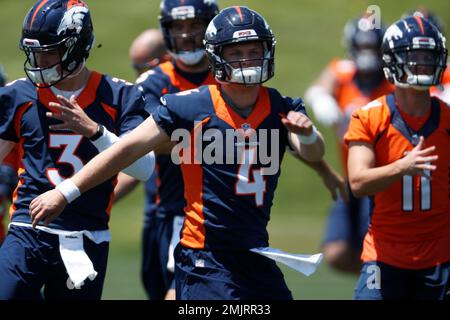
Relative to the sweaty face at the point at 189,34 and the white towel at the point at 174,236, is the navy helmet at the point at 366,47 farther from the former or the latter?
the white towel at the point at 174,236

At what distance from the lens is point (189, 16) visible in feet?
23.0

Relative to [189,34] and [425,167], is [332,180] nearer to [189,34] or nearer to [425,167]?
[425,167]

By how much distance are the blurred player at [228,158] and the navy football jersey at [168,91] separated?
5.13 feet

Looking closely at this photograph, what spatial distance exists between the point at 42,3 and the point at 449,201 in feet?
8.33

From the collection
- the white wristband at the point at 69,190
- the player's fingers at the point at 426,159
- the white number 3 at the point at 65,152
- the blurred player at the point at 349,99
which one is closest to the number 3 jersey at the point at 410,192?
the player's fingers at the point at 426,159

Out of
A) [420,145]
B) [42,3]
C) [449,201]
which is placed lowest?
[449,201]

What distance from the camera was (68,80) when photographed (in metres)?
5.66

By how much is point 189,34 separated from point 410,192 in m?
2.02

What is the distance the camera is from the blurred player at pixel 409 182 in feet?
19.0

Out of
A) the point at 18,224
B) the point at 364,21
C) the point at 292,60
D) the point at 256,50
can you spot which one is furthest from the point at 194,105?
the point at 292,60

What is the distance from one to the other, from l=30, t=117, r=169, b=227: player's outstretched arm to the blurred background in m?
6.36

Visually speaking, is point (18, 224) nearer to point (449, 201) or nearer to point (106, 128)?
point (106, 128)

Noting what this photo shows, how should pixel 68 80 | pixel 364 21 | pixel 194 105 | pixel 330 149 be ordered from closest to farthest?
pixel 194 105 → pixel 68 80 → pixel 364 21 → pixel 330 149

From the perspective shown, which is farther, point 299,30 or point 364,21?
point 299,30
